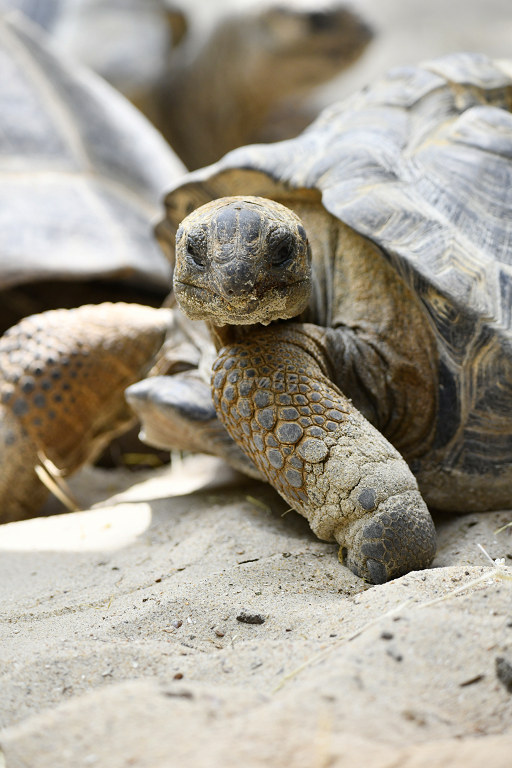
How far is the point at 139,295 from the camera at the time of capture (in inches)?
153

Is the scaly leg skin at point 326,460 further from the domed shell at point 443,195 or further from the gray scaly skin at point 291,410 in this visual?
the domed shell at point 443,195

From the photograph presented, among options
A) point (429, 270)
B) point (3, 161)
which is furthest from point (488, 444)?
point (3, 161)

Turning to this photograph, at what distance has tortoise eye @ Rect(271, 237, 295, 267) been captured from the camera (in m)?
1.80

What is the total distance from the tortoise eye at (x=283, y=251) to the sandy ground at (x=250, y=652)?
75cm

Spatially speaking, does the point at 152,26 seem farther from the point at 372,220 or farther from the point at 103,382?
the point at 372,220

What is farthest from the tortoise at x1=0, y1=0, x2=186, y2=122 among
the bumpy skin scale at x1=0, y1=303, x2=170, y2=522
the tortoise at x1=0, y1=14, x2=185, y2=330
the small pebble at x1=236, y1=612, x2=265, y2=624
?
the small pebble at x1=236, y1=612, x2=265, y2=624

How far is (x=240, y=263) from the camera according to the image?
1730mm

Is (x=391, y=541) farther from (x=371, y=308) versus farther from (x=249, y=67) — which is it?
(x=249, y=67)

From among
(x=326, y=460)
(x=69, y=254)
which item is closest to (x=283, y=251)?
(x=326, y=460)

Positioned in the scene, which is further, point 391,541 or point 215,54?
point 215,54

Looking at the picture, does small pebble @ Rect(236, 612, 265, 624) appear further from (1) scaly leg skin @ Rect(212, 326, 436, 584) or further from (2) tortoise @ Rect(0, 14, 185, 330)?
(2) tortoise @ Rect(0, 14, 185, 330)

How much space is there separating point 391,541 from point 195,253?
0.82 m

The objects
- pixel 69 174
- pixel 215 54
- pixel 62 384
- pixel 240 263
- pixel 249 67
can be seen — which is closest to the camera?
Answer: pixel 240 263

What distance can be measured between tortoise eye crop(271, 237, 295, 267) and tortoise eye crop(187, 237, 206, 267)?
17cm
